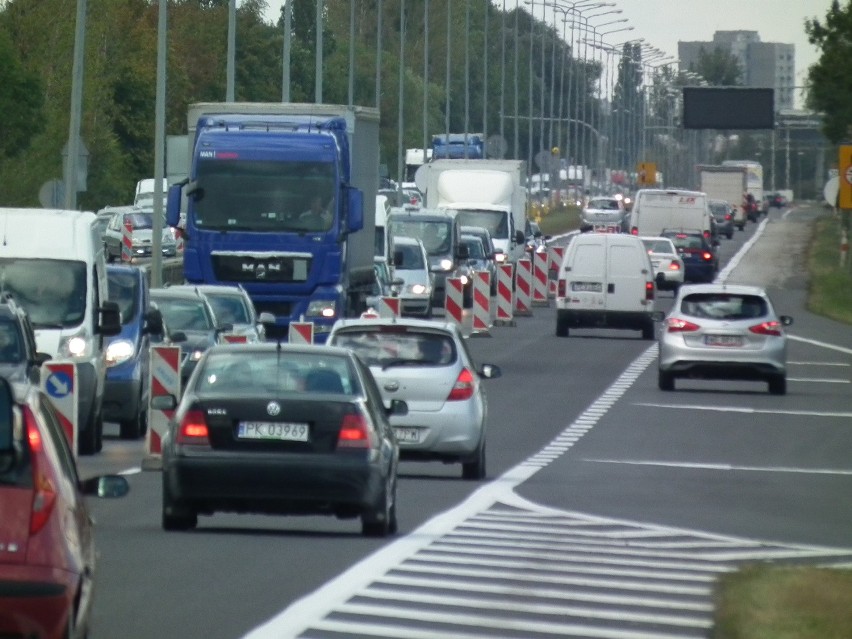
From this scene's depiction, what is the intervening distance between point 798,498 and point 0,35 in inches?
1841

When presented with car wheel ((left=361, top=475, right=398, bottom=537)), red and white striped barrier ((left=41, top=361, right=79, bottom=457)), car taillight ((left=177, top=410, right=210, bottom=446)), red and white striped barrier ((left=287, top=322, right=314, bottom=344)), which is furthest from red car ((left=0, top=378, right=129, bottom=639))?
red and white striped barrier ((left=287, top=322, right=314, bottom=344))

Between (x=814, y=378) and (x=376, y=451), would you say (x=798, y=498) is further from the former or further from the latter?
(x=814, y=378)

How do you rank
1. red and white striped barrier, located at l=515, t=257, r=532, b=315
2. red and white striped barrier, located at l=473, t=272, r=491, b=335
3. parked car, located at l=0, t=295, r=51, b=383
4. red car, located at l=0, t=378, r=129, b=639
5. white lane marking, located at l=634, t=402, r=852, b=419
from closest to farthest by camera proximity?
red car, located at l=0, t=378, r=129, b=639 → parked car, located at l=0, t=295, r=51, b=383 → white lane marking, located at l=634, t=402, r=852, b=419 → red and white striped barrier, located at l=473, t=272, r=491, b=335 → red and white striped barrier, located at l=515, t=257, r=532, b=315

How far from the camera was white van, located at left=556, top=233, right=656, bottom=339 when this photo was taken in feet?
155

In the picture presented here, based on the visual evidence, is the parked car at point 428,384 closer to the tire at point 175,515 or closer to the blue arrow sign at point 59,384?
the blue arrow sign at point 59,384

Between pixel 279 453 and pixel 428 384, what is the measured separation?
594cm

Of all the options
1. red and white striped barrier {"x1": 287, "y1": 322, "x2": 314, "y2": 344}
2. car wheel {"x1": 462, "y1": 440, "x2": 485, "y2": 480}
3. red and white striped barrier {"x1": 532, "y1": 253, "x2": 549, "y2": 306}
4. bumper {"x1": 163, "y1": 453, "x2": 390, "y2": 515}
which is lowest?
red and white striped barrier {"x1": 532, "y1": 253, "x2": 549, "y2": 306}

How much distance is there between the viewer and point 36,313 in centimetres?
2391

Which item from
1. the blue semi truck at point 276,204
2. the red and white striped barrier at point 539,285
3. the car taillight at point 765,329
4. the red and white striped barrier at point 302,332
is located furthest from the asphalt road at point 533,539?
the red and white striped barrier at point 539,285

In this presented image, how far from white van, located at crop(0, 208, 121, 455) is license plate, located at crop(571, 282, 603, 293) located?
2357 cm

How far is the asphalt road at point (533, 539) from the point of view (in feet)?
38.4

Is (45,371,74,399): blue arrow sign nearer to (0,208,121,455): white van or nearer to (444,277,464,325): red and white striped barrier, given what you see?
(0,208,121,455): white van

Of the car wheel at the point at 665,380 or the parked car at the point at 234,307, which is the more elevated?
the parked car at the point at 234,307

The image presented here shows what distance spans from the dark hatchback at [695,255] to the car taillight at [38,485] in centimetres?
6420
